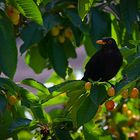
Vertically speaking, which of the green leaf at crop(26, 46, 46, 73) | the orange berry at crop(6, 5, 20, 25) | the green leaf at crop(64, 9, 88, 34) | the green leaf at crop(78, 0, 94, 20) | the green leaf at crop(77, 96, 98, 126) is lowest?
the green leaf at crop(26, 46, 46, 73)

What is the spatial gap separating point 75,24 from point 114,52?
19cm

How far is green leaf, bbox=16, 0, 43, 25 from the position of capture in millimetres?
1832

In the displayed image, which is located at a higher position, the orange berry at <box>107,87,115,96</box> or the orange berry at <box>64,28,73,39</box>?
the orange berry at <box>64,28,73,39</box>

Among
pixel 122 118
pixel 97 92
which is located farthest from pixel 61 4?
pixel 122 118

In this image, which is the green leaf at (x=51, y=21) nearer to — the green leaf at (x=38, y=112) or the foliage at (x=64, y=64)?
the foliage at (x=64, y=64)

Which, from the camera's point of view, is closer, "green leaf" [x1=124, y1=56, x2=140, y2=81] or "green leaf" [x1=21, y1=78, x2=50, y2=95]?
"green leaf" [x1=124, y1=56, x2=140, y2=81]

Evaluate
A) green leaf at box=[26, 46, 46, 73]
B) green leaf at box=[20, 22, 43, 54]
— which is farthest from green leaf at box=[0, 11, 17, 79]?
green leaf at box=[26, 46, 46, 73]

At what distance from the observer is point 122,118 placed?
2.95 m

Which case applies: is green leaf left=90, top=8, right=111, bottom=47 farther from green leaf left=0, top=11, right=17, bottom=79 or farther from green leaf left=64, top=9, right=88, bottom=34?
green leaf left=0, top=11, right=17, bottom=79

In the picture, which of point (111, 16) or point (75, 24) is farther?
point (111, 16)

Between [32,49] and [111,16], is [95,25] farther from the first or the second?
[32,49]

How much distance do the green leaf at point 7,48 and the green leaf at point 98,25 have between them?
438mm

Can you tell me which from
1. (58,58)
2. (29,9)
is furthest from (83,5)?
(58,58)

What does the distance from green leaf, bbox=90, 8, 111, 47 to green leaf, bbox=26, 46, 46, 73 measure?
370 millimetres
